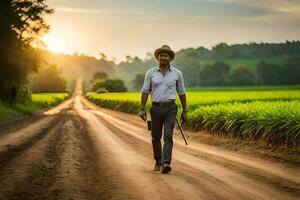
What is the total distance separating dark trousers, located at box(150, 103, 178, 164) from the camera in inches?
396

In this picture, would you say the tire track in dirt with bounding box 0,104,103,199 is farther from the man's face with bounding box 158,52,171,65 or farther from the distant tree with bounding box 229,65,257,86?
the distant tree with bounding box 229,65,257,86

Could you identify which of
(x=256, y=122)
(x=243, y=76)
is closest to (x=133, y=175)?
(x=256, y=122)

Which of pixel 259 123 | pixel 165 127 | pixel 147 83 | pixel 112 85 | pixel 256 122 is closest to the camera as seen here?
pixel 165 127

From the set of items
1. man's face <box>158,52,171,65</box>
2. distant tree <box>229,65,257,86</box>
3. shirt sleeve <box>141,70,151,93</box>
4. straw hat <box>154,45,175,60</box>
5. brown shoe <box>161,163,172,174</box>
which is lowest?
brown shoe <box>161,163,172,174</box>

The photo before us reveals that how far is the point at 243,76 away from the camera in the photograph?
432 feet

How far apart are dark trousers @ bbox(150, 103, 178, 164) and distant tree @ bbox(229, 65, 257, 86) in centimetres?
11887

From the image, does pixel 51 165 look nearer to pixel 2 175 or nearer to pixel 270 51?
pixel 2 175

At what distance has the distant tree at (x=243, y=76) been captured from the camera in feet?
424

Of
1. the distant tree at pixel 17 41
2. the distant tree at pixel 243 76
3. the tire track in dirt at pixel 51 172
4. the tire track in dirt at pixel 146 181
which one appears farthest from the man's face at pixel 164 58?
the distant tree at pixel 243 76

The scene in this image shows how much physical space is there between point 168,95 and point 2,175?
3.53 metres

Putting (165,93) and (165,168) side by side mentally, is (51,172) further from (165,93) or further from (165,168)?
(165,93)

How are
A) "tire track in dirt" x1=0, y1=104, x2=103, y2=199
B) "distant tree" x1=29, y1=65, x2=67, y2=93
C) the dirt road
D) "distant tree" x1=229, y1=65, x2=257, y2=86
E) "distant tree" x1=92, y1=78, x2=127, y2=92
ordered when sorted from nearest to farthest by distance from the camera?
the dirt road
"tire track in dirt" x1=0, y1=104, x2=103, y2=199
"distant tree" x1=92, y1=78, x2=127, y2=92
"distant tree" x1=229, y1=65, x2=257, y2=86
"distant tree" x1=29, y1=65, x2=67, y2=93

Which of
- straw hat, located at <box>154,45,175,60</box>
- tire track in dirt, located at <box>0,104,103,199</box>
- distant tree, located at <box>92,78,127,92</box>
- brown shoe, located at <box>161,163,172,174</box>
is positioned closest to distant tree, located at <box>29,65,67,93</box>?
distant tree, located at <box>92,78,127,92</box>

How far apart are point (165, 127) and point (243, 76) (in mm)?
123984
